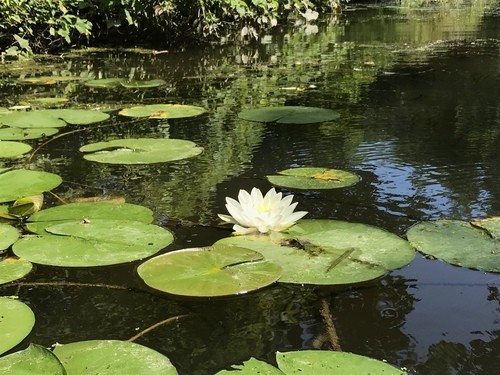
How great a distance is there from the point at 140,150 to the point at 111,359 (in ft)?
4.29

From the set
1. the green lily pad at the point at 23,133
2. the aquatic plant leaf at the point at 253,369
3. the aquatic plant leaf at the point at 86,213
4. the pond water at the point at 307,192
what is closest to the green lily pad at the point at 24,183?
the pond water at the point at 307,192

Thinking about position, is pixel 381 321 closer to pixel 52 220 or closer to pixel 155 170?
pixel 52 220

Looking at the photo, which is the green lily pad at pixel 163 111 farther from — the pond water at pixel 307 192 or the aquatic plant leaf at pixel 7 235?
the aquatic plant leaf at pixel 7 235

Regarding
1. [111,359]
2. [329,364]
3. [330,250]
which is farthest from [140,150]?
[329,364]

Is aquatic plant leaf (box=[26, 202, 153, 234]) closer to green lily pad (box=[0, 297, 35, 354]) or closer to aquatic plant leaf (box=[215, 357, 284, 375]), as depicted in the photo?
green lily pad (box=[0, 297, 35, 354])

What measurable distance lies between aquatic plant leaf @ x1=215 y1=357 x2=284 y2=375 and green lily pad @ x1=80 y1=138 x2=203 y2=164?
1232 mm

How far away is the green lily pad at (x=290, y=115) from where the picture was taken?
103 inches

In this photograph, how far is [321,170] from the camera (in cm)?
186

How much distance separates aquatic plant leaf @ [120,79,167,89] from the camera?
3.57m

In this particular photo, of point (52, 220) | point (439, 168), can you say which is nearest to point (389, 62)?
point (439, 168)

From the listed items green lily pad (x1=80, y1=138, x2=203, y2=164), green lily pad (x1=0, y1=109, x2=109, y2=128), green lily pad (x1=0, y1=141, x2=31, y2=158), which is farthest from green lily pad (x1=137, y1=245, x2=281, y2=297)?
green lily pad (x1=0, y1=109, x2=109, y2=128)

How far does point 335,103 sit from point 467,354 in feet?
7.12

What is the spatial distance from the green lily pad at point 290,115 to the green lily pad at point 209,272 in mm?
1402

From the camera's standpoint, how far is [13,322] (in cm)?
104
